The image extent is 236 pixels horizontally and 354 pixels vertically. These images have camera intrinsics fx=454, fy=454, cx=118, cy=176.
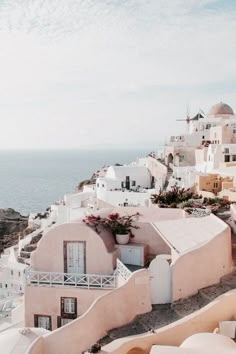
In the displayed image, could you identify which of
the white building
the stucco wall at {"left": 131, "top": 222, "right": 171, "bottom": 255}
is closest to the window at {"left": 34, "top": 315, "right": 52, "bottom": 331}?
the stucco wall at {"left": 131, "top": 222, "right": 171, "bottom": 255}

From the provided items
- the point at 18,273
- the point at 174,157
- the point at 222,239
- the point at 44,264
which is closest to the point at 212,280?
the point at 222,239

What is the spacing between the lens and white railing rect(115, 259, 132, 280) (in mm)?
13094

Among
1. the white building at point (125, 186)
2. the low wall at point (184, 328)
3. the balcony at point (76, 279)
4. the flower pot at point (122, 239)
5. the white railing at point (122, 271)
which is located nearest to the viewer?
the low wall at point (184, 328)

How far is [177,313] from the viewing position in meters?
12.2

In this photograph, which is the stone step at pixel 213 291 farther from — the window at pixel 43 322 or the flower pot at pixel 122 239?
the window at pixel 43 322

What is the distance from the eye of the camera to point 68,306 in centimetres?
1402

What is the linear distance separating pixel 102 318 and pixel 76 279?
268 cm

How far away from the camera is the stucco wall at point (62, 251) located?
14.2 metres

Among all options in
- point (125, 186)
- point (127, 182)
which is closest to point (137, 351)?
point (125, 186)

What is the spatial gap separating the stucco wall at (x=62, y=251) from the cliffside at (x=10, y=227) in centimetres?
4293

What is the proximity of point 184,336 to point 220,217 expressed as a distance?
24.5 feet

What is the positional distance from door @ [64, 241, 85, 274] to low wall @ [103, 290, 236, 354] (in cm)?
433

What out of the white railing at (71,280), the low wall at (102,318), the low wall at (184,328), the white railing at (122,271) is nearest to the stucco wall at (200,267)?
the low wall at (102,318)

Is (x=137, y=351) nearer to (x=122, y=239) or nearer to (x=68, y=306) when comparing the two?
(x=68, y=306)
